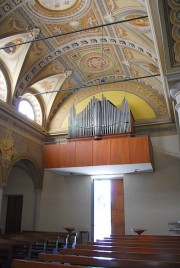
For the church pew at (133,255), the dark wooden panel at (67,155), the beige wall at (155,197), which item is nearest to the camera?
the church pew at (133,255)

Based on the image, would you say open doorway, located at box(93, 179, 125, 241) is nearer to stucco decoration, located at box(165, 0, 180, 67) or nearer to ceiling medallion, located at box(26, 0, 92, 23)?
ceiling medallion, located at box(26, 0, 92, 23)

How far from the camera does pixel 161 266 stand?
9.48 ft

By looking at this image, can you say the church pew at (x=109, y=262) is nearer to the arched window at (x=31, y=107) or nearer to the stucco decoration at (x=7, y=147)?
the stucco decoration at (x=7, y=147)

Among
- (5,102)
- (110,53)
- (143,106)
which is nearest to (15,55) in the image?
(5,102)

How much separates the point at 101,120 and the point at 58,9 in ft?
16.4


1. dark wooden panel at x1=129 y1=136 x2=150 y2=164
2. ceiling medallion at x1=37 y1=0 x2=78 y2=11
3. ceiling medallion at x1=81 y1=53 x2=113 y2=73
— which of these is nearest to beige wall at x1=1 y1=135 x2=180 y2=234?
dark wooden panel at x1=129 y1=136 x2=150 y2=164

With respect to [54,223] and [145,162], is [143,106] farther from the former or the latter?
[54,223]

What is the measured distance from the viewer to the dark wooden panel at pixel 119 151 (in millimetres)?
10453

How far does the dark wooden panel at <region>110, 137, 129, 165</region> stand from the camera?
10453 millimetres

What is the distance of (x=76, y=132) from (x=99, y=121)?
1.25 meters

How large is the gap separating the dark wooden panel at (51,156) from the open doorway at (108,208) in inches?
122

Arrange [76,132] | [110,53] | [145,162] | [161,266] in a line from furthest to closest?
[76,132], [110,53], [145,162], [161,266]

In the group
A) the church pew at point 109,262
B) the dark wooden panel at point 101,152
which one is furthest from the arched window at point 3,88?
the church pew at point 109,262

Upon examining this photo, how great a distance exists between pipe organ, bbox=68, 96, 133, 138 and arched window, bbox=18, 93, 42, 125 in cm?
197
